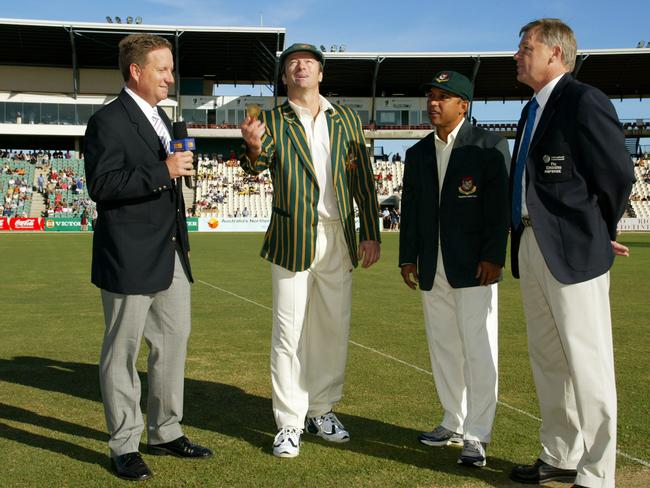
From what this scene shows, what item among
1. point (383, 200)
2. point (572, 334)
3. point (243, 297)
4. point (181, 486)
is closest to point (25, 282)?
point (243, 297)

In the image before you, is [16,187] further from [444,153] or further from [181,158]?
[444,153]

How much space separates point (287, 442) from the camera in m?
4.52

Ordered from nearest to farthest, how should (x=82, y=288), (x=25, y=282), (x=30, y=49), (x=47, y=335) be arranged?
(x=47, y=335) → (x=82, y=288) → (x=25, y=282) → (x=30, y=49)

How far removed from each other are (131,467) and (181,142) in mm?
1843

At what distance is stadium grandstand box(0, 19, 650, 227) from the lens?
5533cm

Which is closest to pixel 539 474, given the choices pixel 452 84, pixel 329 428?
pixel 329 428

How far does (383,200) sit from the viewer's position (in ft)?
197

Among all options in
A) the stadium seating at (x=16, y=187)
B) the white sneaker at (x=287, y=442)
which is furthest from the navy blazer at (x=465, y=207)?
the stadium seating at (x=16, y=187)

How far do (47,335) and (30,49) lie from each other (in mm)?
57739

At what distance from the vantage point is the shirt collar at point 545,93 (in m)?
4.02

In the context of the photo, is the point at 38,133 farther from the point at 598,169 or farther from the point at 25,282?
the point at 598,169

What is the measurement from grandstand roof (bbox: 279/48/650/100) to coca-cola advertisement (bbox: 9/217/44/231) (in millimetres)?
25872

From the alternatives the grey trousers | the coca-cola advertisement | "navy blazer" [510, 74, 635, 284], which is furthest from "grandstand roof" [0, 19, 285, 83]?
"navy blazer" [510, 74, 635, 284]

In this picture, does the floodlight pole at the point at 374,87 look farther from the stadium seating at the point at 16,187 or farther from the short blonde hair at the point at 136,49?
the short blonde hair at the point at 136,49
